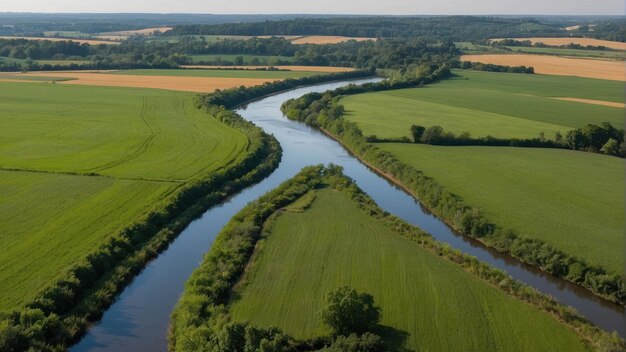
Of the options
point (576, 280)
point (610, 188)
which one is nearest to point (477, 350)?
point (576, 280)

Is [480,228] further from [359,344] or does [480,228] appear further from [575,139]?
[575,139]

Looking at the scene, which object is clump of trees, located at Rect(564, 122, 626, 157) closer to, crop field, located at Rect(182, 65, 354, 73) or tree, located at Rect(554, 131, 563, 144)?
tree, located at Rect(554, 131, 563, 144)

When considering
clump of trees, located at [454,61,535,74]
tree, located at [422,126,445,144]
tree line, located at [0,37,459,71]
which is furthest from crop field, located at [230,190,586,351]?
tree line, located at [0,37,459,71]

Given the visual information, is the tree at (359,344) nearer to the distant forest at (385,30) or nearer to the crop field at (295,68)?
the crop field at (295,68)

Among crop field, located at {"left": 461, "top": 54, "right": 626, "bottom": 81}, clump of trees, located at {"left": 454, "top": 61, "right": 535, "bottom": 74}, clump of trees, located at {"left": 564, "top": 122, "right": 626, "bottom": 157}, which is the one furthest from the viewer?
clump of trees, located at {"left": 454, "top": 61, "right": 535, "bottom": 74}

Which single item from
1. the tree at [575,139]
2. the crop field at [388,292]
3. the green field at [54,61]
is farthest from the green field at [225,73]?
the crop field at [388,292]

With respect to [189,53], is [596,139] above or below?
below

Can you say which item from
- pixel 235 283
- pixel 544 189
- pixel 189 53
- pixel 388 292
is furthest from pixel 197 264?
pixel 189 53
